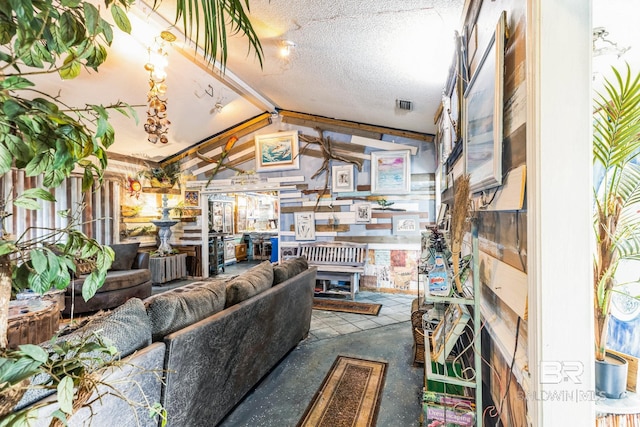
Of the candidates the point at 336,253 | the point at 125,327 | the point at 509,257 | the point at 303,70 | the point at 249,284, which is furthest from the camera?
the point at 336,253

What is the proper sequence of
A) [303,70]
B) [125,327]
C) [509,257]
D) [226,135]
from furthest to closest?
[226,135] → [303,70] → [125,327] → [509,257]

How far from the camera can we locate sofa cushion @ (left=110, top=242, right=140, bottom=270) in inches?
177

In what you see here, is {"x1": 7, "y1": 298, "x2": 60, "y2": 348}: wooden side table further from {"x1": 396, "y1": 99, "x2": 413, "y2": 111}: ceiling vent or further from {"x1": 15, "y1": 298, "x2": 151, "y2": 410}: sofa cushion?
{"x1": 396, "y1": 99, "x2": 413, "y2": 111}: ceiling vent

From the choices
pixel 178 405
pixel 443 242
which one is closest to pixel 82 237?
pixel 178 405

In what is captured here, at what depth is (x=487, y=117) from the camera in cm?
140

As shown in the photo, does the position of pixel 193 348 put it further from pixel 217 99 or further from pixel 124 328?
pixel 217 99

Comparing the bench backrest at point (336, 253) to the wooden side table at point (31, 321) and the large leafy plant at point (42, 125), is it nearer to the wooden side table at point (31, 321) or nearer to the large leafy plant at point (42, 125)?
the wooden side table at point (31, 321)

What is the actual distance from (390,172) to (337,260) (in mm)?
1784

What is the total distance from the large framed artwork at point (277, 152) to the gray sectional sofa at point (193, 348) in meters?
3.41

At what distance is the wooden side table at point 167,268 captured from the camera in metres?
5.59

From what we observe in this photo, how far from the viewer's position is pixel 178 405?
1526mm

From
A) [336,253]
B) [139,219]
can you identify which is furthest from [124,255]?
[336,253]

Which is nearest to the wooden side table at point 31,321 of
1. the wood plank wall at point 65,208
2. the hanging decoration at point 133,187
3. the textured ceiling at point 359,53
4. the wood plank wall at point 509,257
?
the wood plank wall at point 65,208

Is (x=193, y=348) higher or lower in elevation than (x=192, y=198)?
lower
